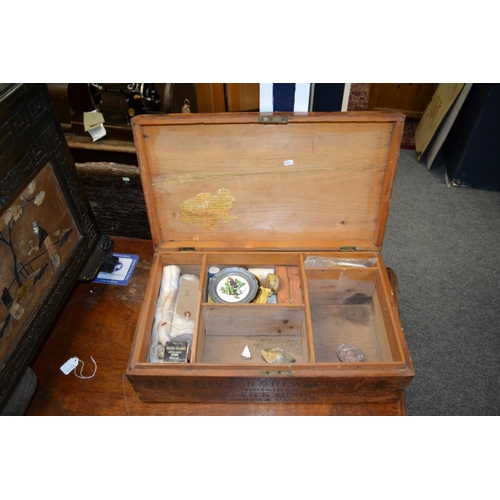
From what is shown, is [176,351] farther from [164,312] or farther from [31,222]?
[31,222]

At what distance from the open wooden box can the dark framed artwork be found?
10.9 inches

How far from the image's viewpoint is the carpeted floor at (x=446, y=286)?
86.7 inches

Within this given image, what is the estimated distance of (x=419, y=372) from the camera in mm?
2271

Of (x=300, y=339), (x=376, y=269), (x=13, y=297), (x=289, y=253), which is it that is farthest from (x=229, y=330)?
(x=13, y=297)

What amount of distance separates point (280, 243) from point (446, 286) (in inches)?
63.4

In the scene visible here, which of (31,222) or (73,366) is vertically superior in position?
(31,222)

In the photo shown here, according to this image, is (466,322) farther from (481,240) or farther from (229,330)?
(229,330)

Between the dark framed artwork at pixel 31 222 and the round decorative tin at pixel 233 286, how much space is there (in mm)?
536

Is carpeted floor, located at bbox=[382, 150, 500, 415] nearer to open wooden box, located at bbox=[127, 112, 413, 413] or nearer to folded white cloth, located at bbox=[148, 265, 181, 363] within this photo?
open wooden box, located at bbox=[127, 112, 413, 413]

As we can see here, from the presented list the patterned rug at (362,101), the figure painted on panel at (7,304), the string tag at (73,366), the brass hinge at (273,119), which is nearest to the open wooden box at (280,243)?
the brass hinge at (273,119)

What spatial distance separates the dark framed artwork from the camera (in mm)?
1102

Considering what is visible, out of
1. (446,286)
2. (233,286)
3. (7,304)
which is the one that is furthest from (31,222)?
(446,286)

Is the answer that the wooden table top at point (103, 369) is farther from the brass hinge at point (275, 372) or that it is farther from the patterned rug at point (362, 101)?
the patterned rug at point (362, 101)

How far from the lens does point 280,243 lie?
1.65 m
